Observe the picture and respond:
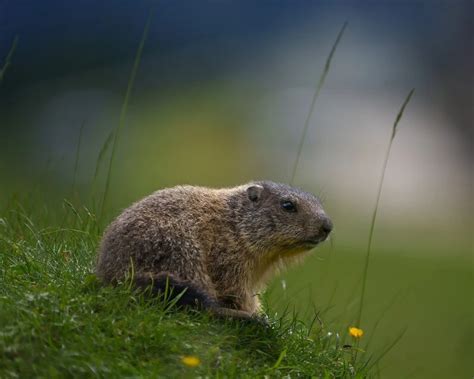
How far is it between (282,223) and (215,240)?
58 centimetres

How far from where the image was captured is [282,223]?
6.68 meters

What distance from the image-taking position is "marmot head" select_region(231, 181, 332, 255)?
21.7 feet

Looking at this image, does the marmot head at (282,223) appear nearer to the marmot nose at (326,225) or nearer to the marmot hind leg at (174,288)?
the marmot nose at (326,225)

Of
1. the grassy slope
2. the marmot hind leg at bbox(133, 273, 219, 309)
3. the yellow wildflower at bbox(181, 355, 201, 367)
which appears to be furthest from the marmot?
the yellow wildflower at bbox(181, 355, 201, 367)

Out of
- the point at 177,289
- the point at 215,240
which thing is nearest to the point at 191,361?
the point at 177,289

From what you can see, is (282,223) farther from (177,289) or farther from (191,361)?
(191,361)

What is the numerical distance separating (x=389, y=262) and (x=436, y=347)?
5.11 metres

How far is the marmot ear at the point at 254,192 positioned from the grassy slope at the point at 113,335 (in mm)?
1019

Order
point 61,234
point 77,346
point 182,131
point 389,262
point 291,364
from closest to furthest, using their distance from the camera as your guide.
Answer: point 77,346, point 291,364, point 61,234, point 389,262, point 182,131

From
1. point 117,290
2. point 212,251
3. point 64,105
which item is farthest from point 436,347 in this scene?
point 64,105

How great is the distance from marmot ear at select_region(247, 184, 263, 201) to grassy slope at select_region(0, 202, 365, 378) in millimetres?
1019

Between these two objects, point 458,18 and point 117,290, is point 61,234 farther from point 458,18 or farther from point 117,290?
point 458,18

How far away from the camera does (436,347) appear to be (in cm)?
1199

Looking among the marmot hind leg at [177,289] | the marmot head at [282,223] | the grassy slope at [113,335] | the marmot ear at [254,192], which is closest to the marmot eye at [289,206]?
the marmot head at [282,223]
